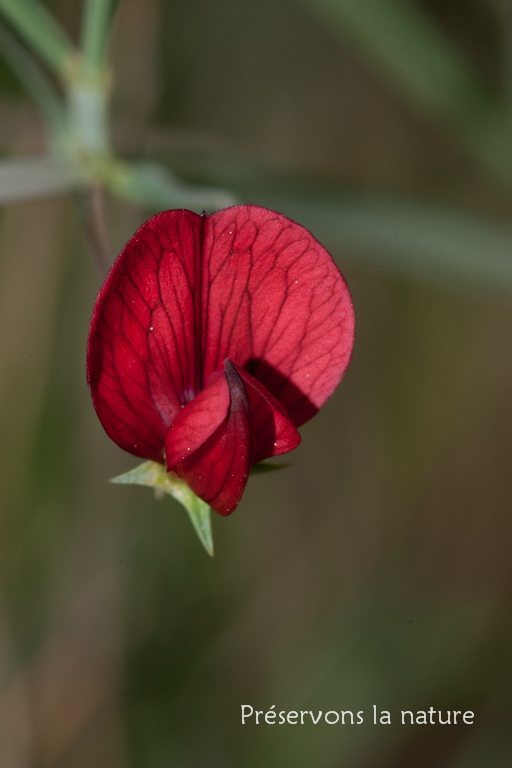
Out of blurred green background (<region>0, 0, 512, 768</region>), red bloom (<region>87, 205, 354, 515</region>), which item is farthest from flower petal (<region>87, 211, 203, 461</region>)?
blurred green background (<region>0, 0, 512, 768</region>)

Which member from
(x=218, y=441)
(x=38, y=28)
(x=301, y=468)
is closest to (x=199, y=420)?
(x=218, y=441)

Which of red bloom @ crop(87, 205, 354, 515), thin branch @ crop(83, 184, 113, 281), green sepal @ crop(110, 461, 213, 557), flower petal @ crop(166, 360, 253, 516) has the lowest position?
green sepal @ crop(110, 461, 213, 557)

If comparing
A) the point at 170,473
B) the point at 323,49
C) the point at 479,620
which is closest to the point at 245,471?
the point at 170,473

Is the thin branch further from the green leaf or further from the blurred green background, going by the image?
the blurred green background

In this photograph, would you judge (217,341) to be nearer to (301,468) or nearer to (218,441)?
(218,441)

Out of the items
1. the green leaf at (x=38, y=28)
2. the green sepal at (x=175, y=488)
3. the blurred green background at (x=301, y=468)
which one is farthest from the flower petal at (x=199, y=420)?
the blurred green background at (x=301, y=468)

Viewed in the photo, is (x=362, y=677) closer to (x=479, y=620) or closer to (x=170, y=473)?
(x=479, y=620)
